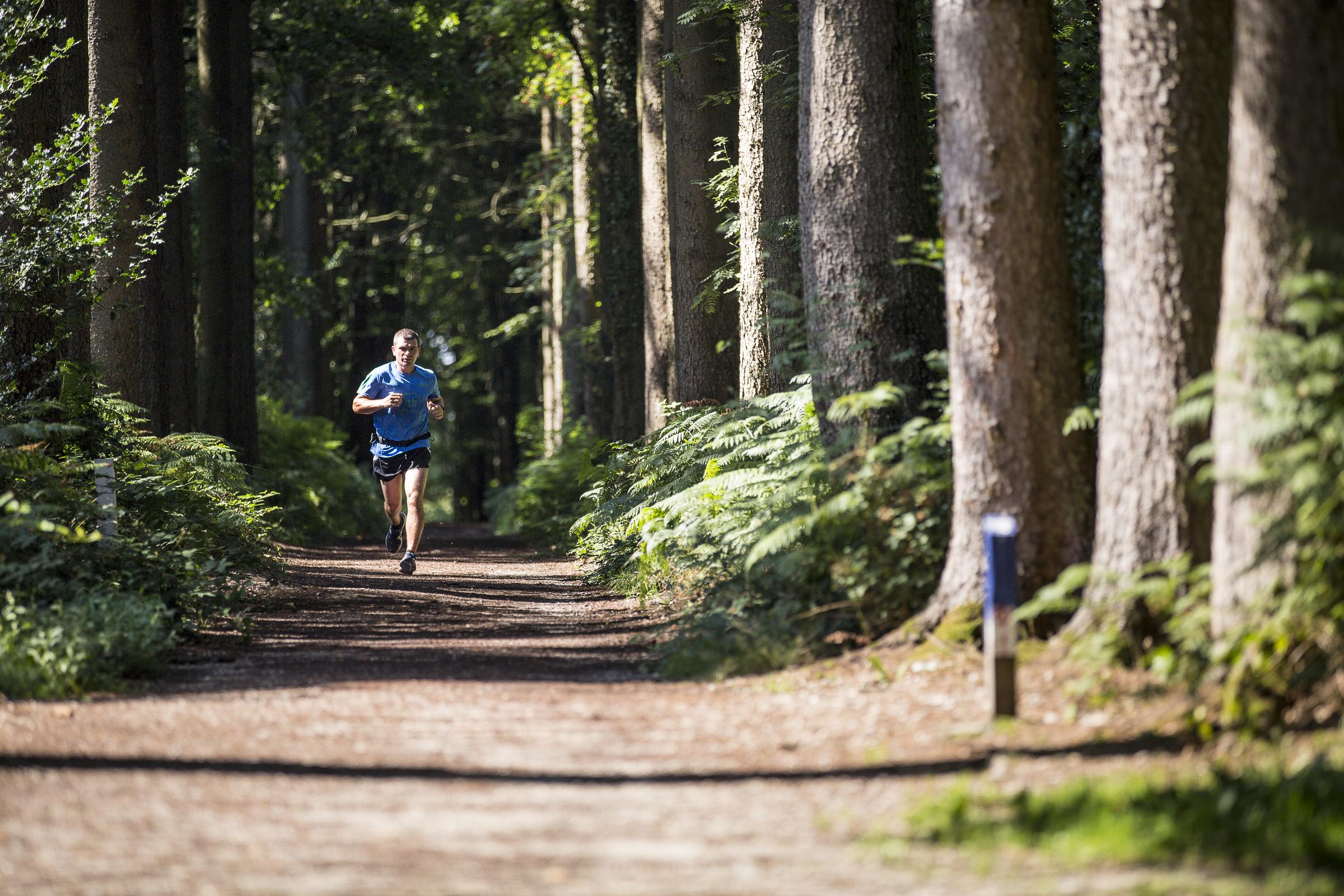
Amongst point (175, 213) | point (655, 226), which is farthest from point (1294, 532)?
point (175, 213)

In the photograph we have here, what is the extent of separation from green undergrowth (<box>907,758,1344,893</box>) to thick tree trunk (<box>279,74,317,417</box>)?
2345 cm

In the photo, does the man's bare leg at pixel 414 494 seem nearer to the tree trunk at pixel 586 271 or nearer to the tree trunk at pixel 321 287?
the tree trunk at pixel 586 271

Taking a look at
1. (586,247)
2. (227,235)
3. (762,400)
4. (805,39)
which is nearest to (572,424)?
(586,247)

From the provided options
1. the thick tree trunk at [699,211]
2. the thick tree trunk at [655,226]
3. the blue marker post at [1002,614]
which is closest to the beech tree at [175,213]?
the thick tree trunk at [655,226]

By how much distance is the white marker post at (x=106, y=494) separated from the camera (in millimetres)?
9148

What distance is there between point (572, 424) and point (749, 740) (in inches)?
827

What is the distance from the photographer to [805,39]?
9227mm

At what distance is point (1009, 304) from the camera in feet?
22.4

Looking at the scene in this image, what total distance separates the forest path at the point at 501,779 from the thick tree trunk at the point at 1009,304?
0.87m

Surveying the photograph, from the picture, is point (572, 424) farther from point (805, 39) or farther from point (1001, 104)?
point (1001, 104)

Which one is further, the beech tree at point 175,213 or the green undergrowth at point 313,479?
the green undergrowth at point 313,479

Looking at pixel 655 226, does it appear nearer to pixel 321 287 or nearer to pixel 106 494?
pixel 106 494

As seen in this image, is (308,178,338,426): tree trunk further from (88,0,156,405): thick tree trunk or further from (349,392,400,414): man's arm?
(349,392,400,414): man's arm

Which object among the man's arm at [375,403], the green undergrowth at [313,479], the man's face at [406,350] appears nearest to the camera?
the man's arm at [375,403]
